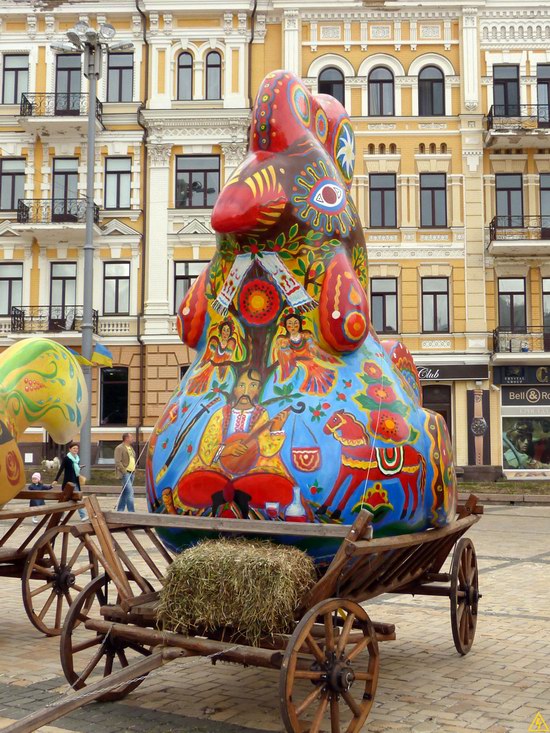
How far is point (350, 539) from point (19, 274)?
2476 cm

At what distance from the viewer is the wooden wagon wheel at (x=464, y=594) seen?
5762 millimetres

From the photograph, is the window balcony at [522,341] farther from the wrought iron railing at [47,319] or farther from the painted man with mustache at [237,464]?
the painted man with mustache at [237,464]

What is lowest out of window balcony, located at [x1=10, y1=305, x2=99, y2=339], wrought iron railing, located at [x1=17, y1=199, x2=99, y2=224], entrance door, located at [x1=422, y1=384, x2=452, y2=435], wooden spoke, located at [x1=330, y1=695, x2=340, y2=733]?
wooden spoke, located at [x1=330, y1=695, x2=340, y2=733]

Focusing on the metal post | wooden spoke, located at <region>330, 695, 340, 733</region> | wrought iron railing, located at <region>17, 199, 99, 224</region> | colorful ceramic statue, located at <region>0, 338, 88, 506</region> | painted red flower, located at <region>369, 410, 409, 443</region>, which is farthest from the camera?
wrought iron railing, located at <region>17, 199, 99, 224</region>

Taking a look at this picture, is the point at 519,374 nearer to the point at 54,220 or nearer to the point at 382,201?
the point at 382,201

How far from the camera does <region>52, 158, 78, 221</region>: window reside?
2667 cm

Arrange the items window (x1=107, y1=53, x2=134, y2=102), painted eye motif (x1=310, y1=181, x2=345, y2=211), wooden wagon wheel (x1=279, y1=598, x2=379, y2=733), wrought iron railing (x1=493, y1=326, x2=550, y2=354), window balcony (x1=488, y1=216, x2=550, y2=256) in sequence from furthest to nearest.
A: window (x1=107, y1=53, x2=134, y2=102), wrought iron railing (x1=493, y1=326, x2=550, y2=354), window balcony (x1=488, y1=216, x2=550, y2=256), painted eye motif (x1=310, y1=181, x2=345, y2=211), wooden wagon wheel (x1=279, y1=598, x2=379, y2=733)

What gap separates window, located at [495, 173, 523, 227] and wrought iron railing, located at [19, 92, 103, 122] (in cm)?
1249

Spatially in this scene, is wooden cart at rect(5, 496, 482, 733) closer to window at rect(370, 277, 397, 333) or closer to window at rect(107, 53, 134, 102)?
window at rect(370, 277, 397, 333)

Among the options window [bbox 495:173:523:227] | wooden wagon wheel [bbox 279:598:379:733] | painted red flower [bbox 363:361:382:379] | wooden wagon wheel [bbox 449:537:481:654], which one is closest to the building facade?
window [bbox 495:173:523:227]

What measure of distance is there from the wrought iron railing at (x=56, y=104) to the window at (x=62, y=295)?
464cm

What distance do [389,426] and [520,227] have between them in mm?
22957

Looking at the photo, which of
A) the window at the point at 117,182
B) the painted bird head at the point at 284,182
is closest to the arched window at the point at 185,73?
the window at the point at 117,182

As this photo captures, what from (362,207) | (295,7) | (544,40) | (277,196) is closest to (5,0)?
(295,7)
